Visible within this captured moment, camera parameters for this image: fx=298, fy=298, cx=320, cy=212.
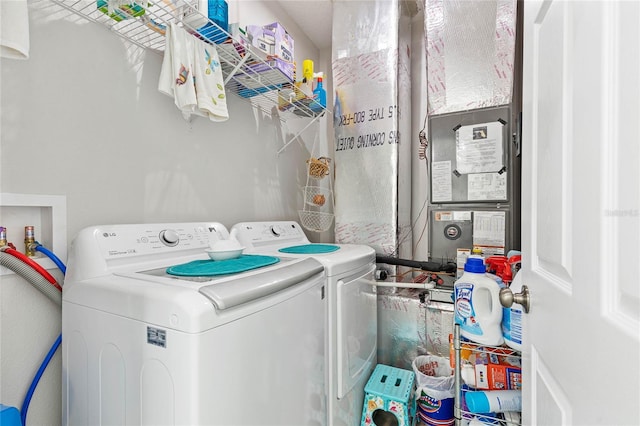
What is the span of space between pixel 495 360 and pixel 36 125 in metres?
2.06

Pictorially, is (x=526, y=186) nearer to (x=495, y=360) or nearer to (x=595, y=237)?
(x=595, y=237)

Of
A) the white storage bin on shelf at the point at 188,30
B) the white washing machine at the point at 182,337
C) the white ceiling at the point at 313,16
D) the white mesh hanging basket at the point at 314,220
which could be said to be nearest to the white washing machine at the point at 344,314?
the white washing machine at the point at 182,337

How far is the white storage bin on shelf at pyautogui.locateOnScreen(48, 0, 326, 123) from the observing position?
1126 millimetres

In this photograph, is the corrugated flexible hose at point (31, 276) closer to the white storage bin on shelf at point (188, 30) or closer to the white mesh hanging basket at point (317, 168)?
the white storage bin on shelf at point (188, 30)

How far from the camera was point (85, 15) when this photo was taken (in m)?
1.14

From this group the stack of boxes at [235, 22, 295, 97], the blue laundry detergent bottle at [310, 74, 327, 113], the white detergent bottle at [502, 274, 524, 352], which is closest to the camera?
the white detergent bottle at [502, 274, 524, 352]

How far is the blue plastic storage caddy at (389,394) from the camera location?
153 cm

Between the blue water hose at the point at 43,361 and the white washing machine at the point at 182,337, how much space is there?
0.24 feet

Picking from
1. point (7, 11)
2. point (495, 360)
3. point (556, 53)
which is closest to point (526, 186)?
point (556, 53)

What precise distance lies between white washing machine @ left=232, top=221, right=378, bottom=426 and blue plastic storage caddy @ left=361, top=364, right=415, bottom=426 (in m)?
0.04

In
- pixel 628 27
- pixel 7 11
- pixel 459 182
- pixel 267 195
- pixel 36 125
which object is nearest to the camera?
pixel 628 27

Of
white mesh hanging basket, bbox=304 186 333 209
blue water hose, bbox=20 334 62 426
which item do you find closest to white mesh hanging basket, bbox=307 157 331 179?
white mesh hanging basket, bbox=304 186 333 209

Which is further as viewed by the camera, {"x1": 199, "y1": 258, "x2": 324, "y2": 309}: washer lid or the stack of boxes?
the stack of boxes

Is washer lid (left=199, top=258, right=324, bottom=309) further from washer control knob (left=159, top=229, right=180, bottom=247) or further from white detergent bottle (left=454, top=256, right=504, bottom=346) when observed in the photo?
white detergent bottle (left=454, top=256, right=504, bottom=346)
